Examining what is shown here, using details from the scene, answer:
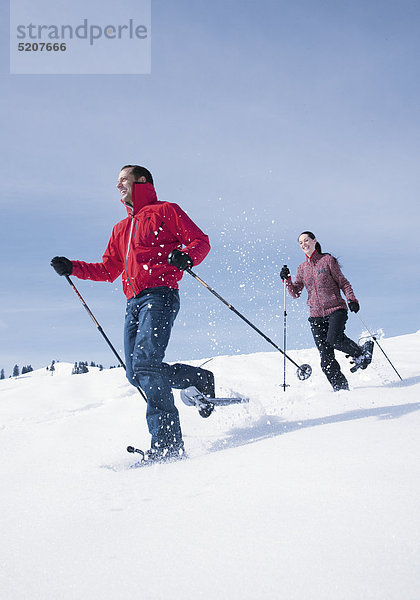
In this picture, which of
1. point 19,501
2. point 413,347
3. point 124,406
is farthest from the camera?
point 413,347

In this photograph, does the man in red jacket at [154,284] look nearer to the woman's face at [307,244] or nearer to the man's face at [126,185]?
the man's face at [126,185]

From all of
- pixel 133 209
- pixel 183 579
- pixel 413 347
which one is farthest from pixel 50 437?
pixel 413 347

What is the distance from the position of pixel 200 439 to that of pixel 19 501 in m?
1.80

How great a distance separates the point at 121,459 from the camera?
3.32m

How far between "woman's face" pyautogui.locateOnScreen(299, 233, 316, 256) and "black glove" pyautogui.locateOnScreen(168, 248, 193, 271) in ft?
9.99

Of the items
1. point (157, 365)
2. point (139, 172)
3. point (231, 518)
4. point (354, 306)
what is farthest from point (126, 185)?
point (354, 306)

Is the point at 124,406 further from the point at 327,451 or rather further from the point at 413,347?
the point at 413,347

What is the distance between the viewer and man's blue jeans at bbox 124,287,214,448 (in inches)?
132

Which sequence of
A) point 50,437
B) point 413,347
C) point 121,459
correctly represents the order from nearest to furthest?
point 121,459
point 50,437
point 413,347

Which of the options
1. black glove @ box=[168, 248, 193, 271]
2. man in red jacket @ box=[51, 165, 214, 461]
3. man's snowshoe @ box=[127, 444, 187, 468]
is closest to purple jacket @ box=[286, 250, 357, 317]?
man in red jacket @ box=[51, 165, 214, 461]

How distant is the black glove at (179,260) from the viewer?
333 cm

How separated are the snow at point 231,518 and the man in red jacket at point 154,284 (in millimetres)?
398

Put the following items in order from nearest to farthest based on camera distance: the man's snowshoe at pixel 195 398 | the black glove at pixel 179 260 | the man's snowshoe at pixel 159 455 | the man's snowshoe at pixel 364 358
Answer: the man's snowshoe at pixel 159 455, the black glove at pixel 179 260, the man's snowshoe at pixel 195 398, the man's snowshoe at pixel 364 358

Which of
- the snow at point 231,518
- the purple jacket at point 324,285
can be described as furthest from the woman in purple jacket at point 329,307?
the snow at point 231,518
